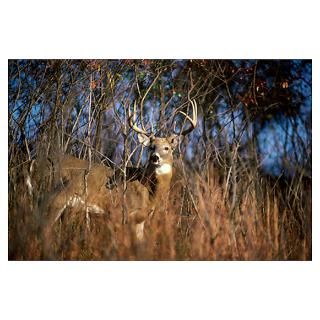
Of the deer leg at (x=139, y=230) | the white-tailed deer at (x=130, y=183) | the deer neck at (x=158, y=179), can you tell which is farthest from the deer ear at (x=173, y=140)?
the deer leg at (x=139, y=230)

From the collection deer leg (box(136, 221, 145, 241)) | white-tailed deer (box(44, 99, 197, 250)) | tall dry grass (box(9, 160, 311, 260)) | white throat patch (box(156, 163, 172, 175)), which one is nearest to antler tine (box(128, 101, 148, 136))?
white-tailed deer (box(44, 99, 197, 250))

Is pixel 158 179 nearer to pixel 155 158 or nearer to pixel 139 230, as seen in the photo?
pixel 155 158

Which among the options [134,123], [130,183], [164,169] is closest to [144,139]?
[134,123]

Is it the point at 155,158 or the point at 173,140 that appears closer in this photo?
the point at 155,158

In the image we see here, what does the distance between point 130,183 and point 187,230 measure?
3.11 feet

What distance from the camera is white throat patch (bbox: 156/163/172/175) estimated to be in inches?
276

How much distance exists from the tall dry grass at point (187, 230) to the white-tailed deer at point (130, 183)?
4.5 inches

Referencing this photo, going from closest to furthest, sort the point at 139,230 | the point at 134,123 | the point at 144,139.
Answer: the point at 139,230, the point at 134,123, the point at 144,139

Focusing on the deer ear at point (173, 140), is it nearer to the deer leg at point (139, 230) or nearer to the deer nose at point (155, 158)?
the deer nose at point (155, 158)

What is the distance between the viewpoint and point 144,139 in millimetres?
6941

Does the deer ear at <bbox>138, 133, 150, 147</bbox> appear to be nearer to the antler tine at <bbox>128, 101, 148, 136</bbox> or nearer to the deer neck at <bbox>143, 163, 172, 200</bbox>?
the antler tine at <bbox>128, 101, 148, 136</bbox>
